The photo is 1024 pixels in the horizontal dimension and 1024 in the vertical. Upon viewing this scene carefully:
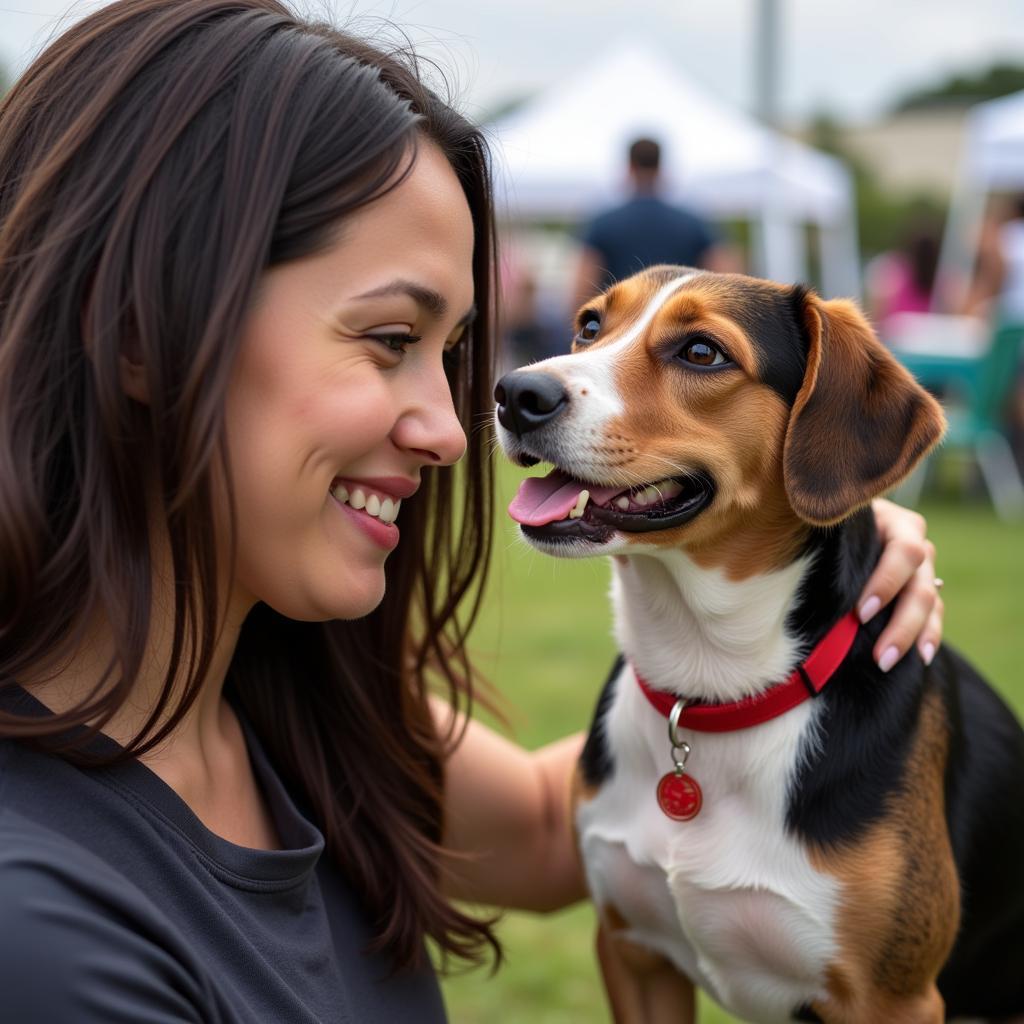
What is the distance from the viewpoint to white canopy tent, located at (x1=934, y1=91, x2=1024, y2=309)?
1323 cm

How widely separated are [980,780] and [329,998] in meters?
1.31

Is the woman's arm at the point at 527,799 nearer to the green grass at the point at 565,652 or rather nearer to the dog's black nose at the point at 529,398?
the green grass at the point at 565,652

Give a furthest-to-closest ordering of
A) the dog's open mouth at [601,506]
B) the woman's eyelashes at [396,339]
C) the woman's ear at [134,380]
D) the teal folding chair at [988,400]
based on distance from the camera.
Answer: the teal folding chair at [988,400] → the dog's open mouth at [601,506] → the woman's eyelashes at [396,339] → the woman's ear at [134,380]

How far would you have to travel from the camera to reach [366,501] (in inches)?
70.3

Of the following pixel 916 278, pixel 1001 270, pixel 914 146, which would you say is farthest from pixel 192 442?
pixel 914 146

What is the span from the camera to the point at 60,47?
67.2 inches

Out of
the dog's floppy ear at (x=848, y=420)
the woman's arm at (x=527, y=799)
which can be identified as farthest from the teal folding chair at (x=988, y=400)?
the woman's arm at (x=527, y=799)

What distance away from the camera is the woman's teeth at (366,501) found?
175 cm

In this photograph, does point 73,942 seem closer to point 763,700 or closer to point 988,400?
point 763,700

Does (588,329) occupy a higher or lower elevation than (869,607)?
higher

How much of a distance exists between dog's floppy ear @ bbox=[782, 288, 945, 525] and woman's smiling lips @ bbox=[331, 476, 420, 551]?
76cm

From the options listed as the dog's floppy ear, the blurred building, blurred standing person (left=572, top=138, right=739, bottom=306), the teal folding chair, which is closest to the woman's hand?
the dog's floppy ear

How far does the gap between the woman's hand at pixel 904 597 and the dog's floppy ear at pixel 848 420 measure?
0.39 ft

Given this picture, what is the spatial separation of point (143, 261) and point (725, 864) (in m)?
1.39
